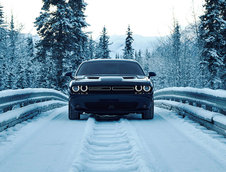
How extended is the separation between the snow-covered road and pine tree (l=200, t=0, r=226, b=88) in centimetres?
2347

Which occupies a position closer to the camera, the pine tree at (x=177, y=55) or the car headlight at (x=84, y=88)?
the car headlight at (x=84, y=88)

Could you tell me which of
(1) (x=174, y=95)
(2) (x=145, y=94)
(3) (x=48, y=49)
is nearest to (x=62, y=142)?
(2) (x=145, y=94)

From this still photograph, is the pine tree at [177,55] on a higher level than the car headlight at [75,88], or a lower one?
higher

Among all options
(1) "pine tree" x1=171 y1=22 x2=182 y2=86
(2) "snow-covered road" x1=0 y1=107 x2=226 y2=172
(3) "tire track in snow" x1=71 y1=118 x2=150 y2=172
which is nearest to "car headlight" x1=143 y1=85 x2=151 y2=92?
(2) "snow-covered road" x1=0 y1=107 x2=226 y2=172

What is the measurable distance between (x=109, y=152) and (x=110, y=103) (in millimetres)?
2559

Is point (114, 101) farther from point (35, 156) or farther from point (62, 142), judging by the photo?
point (35, 156)

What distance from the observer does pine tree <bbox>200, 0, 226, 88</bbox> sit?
2798 cm

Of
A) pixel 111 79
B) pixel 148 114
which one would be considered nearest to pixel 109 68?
pixel 111 79

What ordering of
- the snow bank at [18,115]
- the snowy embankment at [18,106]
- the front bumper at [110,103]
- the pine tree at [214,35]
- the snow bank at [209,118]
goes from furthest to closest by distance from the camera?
the pine tree at [214,35]
the front bumper at [110,103]
the snowy embankment at [18,106]
the snow bank at [18,115]
the snow bank at [209,118]

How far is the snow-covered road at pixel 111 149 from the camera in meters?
3.54

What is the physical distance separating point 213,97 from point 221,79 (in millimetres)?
26075

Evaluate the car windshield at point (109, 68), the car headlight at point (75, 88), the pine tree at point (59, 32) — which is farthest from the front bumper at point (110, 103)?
the pine tree at point (59, 32)

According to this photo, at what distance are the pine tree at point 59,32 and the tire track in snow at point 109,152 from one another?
2038 cm

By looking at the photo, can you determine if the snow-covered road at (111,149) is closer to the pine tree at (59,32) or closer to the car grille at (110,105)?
the car grille at (110,105)
